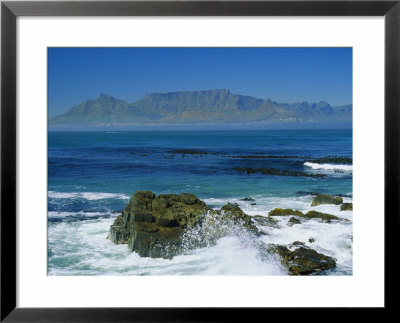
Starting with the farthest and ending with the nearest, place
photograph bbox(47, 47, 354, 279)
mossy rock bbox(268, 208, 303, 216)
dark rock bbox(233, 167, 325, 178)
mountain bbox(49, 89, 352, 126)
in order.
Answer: dark rock bbox(233, 167, 325, 178) < mountain bbox(49, 89, 352, 126) < mossy rock bbox(268, 208, 303, 216) < photograph bbox(47, 47, 354, 279)

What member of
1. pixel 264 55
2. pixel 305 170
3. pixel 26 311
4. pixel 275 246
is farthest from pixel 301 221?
pixel 26 311

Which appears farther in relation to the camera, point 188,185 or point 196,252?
point 188,185

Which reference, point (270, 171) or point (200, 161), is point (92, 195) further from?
point (270, 171)

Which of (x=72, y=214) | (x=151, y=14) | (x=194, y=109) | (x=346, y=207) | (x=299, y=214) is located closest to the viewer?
(x=151, y=14)

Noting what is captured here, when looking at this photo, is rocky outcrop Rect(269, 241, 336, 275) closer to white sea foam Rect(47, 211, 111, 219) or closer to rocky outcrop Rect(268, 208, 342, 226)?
rocky outcrop Rect(268, 208, 342, 226)

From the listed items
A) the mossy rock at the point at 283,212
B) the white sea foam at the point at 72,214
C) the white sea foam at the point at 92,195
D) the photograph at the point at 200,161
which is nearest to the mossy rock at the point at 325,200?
the photograph at the point at 200,161

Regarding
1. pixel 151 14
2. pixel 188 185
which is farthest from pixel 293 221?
pixel 151 14

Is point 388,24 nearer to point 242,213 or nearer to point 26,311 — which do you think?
point 242,213

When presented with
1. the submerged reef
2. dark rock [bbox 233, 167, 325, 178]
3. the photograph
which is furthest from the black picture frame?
dark rock [bbox 233, 167, 325, 178]
